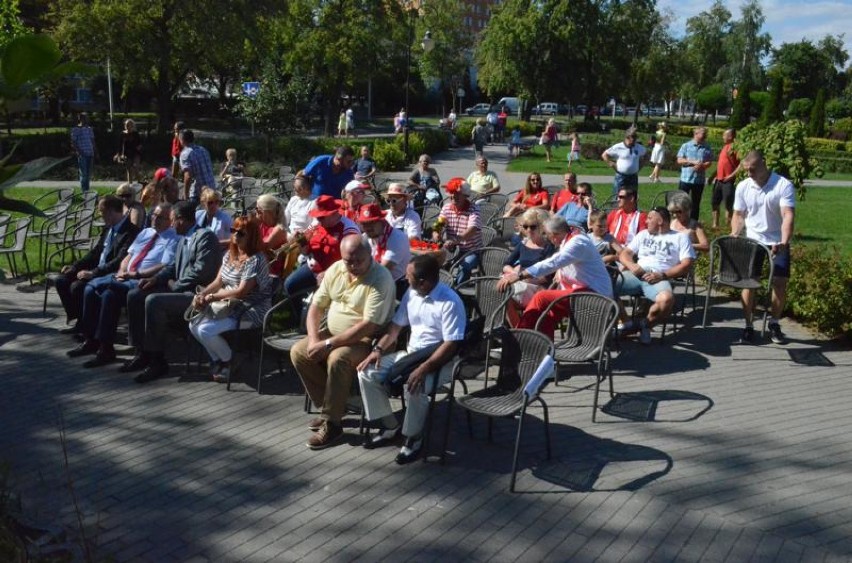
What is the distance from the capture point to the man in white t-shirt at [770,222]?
784cm

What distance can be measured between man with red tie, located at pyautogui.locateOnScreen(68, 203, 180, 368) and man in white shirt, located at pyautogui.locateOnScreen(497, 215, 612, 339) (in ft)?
10.3

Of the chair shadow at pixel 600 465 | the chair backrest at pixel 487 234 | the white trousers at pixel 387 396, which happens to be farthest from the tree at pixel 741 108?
the white trousers at pixel 387 396

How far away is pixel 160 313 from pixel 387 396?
2.53 metres

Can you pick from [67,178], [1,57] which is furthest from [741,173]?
[67,178]

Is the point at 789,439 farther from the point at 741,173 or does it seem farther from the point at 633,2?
the point at 633,2

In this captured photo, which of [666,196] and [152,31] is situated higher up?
[152,31]

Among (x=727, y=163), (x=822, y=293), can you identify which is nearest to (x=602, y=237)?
(x=822, y=293)

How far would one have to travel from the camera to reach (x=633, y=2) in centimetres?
5362

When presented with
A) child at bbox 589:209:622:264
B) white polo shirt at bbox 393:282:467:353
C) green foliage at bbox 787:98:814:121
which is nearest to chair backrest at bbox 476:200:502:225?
child at bbox 589:209:622:264

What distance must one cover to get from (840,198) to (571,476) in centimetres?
1900

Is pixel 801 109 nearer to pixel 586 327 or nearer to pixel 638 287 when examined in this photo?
pixel 638 287

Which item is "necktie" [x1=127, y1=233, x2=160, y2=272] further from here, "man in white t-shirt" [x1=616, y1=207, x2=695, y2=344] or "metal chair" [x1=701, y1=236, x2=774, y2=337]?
"metal chair" [x1=701, y1=236, x2=774, y2=337]

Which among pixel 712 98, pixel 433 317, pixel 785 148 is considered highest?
pixel 712 98

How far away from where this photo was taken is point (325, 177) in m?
10.6
